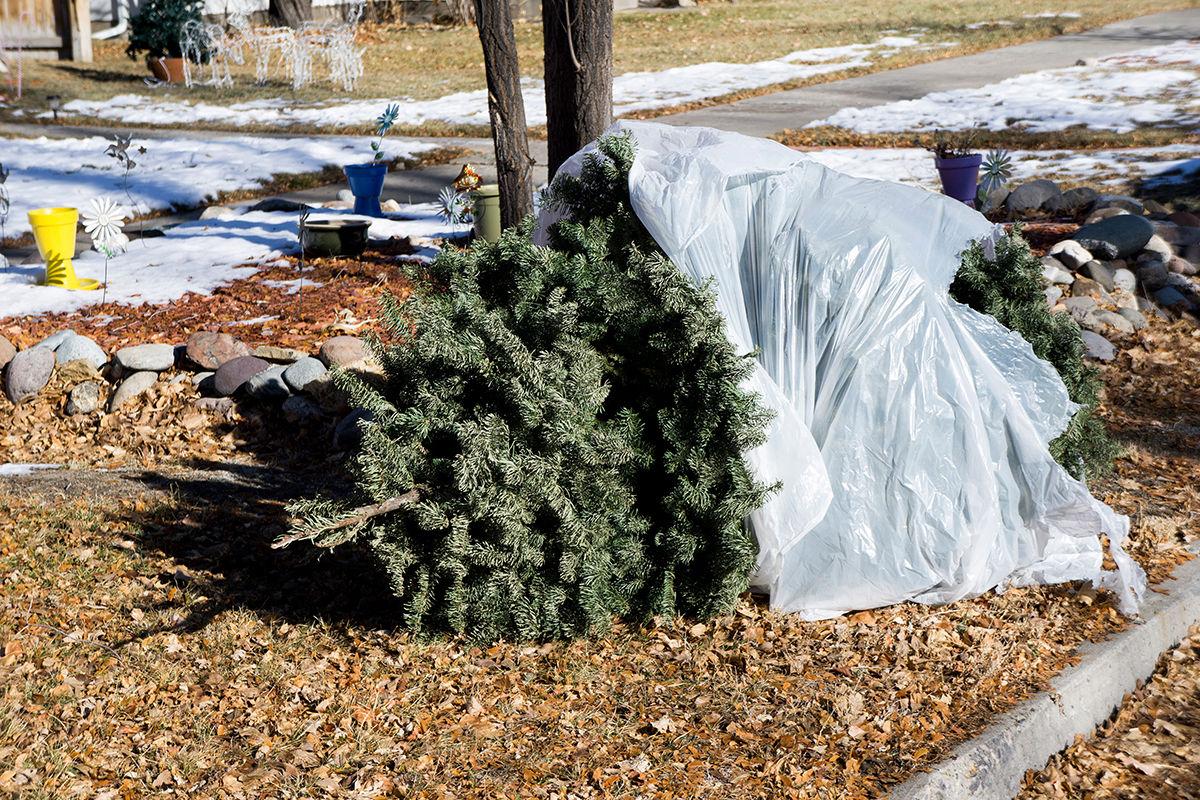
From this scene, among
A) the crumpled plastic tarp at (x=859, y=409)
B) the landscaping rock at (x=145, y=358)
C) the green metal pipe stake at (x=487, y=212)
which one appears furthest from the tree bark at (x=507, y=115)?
the crumpled plastic tarp at (x=859, y=409)

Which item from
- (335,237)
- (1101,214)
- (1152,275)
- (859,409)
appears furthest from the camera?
(1101,214)

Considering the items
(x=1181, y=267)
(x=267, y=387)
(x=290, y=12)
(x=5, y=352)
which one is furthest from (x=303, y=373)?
(x=290, y=12)

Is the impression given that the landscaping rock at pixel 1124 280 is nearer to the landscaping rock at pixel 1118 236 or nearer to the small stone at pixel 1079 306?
the landscaping rock at pixel 1118 236

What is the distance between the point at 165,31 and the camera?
18.9m

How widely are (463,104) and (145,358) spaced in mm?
10187

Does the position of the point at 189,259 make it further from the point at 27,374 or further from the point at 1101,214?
the point at 1101,214

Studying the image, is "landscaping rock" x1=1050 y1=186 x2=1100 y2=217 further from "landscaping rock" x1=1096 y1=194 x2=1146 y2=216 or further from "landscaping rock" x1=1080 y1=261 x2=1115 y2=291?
"landscaping rock" x1=1080 y1=261 x2=1115 y2=291

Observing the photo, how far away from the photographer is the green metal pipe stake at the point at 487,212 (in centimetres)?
827

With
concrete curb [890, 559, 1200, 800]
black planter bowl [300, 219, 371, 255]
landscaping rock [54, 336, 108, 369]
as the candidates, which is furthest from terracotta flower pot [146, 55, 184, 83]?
concrete curb [890, 559, 1200, 800]

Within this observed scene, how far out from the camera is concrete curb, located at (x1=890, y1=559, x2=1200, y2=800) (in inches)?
129

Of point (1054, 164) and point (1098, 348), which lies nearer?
point (1098, 348)

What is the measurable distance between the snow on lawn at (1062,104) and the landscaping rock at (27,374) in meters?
9.39

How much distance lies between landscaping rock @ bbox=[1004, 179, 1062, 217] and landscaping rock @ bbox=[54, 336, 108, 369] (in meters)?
6.77

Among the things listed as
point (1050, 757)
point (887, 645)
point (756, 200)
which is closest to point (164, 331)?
point (756, 200)
